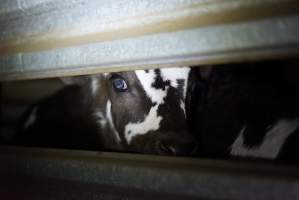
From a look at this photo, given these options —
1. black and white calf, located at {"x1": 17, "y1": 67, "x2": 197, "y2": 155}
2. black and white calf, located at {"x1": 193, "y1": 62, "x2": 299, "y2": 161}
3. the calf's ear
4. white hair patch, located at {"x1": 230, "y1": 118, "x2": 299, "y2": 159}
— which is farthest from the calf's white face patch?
the calf's ear

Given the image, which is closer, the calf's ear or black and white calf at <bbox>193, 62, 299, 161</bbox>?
black and white calf at <bbox>193, 62, 299, 161</bbox>

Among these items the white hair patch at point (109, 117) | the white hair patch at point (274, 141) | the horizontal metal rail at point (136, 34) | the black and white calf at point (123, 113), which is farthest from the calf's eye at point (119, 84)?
the horizontal metal rail at point (136, 34)

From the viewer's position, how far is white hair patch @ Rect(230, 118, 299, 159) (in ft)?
4.35

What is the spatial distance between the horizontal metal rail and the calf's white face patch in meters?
0.71

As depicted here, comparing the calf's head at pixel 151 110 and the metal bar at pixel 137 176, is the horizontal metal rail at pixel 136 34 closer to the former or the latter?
the metal bar at pixel 137 176

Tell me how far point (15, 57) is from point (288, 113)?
100cm

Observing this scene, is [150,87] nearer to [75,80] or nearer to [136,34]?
[75,80]

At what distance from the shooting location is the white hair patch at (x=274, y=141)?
1.33m

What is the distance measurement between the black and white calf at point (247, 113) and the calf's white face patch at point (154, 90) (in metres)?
0.22

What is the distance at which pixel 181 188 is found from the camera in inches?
34.7

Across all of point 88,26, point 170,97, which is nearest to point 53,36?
point 88,26

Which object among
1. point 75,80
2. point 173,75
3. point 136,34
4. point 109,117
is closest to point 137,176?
point 136,34

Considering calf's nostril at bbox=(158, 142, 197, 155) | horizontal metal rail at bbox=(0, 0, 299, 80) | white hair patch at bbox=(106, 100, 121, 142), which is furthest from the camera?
white hair patch at bbox=(106, 100, 121, 142)

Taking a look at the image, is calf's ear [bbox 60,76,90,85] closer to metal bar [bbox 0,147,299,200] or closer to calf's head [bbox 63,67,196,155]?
calf's head [bbox 63,67,196,155]
